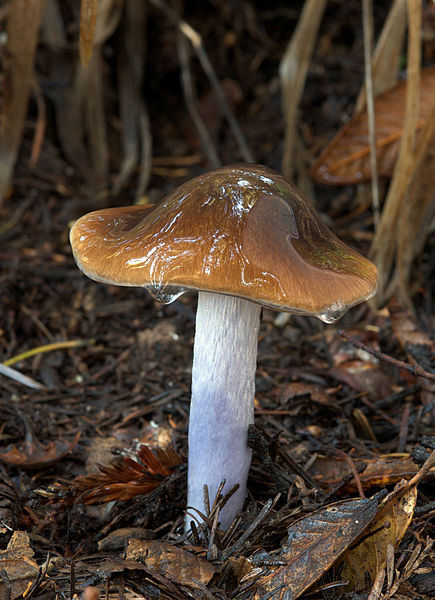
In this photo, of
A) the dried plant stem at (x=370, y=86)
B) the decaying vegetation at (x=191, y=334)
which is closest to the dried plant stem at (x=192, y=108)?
the decaying vegetation at (x=191, y=334)

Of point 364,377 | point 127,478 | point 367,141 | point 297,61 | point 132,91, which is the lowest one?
point 127,478

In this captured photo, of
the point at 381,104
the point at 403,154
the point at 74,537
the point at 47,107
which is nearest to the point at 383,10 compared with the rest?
the point at 381,104

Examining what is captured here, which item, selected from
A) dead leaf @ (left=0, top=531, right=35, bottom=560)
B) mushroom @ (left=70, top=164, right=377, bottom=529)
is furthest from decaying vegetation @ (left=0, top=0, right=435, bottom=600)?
mushroom @ (left=70, top=164, right=377, bottom=529)

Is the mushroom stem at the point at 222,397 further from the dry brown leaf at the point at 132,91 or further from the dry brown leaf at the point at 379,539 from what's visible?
the dry brown leaf at the point at 132,91

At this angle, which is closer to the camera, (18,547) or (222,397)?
(18,547)

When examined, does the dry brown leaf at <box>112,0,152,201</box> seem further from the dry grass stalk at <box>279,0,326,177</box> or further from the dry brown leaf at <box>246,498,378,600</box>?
the dry brown leaf at <box>246,498,378,600</box>

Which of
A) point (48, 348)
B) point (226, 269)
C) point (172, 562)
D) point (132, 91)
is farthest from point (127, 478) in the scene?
point (132, 91)

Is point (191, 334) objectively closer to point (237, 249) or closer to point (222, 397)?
point (222, 397)

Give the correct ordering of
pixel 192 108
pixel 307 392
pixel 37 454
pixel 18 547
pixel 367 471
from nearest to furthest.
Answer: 1. pixel 18 547
2. pixel 367 471
3. pixel 37 454
4. pixel 307 392
5. pixel 192 108
